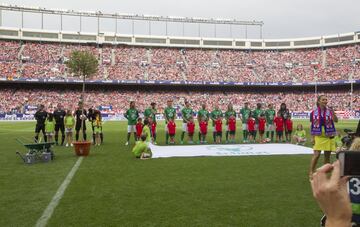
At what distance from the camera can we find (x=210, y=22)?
68562mm

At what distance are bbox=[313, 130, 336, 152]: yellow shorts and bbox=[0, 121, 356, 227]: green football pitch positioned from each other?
802mm

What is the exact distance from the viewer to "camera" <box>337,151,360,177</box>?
1389 millimetres

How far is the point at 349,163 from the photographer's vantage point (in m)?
1.40

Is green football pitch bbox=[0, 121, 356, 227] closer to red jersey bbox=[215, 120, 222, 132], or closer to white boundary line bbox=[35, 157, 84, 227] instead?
white boundary line bbox=[35, 157, 84, 227]

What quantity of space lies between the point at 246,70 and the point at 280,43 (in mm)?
11268

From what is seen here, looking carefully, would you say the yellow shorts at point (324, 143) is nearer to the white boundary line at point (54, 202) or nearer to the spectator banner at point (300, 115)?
the white boundary line at point (54, 202)

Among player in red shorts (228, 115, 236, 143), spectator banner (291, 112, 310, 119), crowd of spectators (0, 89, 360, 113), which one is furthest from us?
spectator banner (291, 112, 310, 119)

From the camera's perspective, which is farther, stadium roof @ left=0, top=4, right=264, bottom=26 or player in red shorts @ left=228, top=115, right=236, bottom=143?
stadium roof @ left=0, top=4, right=264, bottom=26

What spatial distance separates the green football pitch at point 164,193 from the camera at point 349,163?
3.98 m

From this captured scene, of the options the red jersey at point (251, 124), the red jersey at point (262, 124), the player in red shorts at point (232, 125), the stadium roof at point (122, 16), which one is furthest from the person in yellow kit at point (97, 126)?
the stadium roof at point (122, 16)

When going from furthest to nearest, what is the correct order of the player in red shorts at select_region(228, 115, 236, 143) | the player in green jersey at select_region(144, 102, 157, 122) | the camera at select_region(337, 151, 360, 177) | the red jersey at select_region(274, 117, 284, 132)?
the red jersey at select_region(274, 117, 284, 132), the player in red shorts at select_region(228, 115, 236, 143), the player in green jersey at select_region(144, 102, 157, 122), the camera at select_region(337, 151, 360, 177)

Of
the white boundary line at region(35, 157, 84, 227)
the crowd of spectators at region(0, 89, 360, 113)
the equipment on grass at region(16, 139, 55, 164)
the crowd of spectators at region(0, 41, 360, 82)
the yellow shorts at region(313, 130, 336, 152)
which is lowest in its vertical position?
the white boundary line at region(35, 157, 84, 227)

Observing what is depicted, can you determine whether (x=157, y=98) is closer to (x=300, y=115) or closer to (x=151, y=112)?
(x=300, y=115)

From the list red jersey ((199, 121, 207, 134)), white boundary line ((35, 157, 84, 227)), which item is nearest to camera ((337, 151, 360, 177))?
white boundary line ((35, 157, 84, 227))
